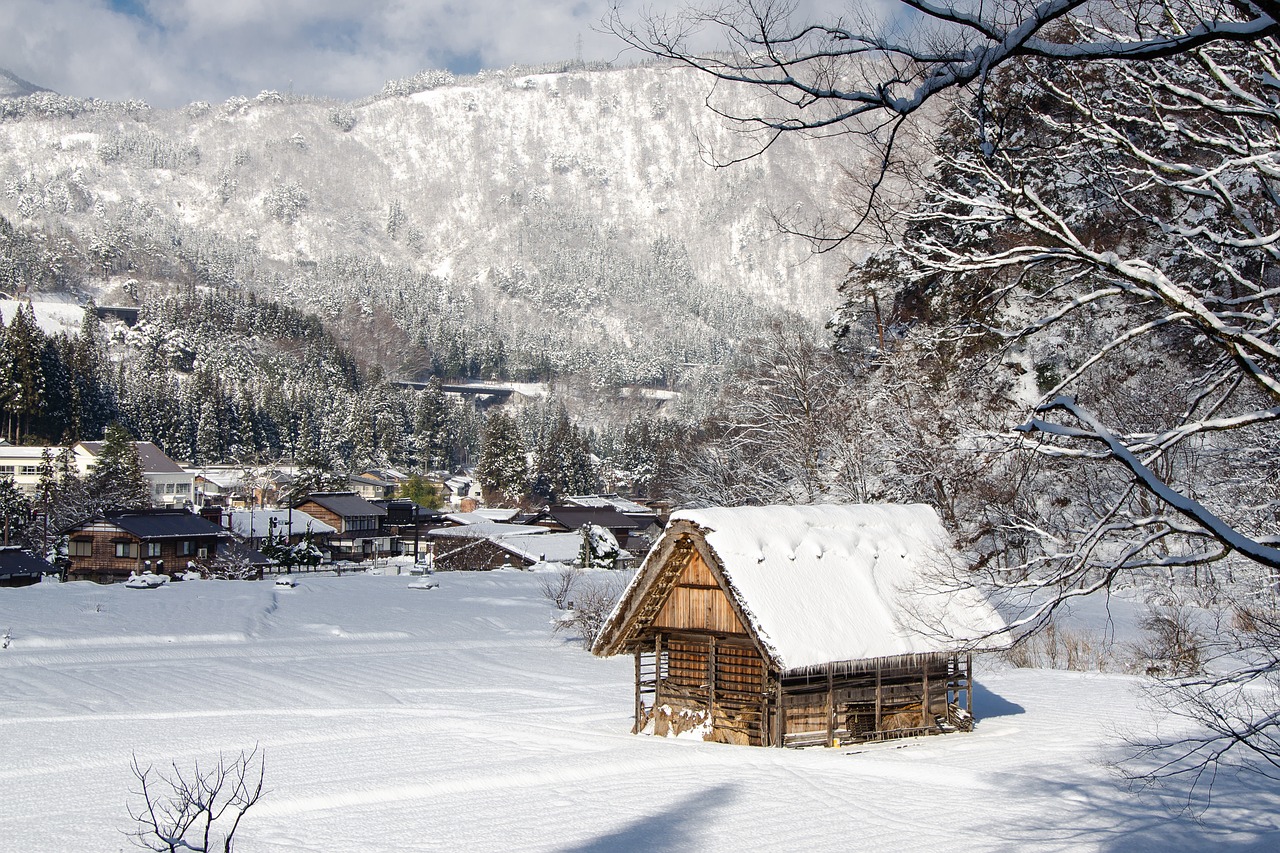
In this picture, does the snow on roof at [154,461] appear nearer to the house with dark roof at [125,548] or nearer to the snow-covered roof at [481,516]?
the snow-covered roof at [481,516]

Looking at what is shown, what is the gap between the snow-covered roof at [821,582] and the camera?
58.4ft

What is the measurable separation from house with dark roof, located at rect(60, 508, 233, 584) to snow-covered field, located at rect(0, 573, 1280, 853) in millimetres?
25489

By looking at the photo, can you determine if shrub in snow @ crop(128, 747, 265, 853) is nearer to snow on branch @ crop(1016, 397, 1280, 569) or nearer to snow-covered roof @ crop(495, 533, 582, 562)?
snow on branch @ crop(1016, 397, 1280, 569)

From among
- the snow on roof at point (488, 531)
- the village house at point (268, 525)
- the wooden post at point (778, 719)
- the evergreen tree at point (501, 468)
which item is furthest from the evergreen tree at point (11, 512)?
the wooden post at point (778, 719)

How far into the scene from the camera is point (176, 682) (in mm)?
25703

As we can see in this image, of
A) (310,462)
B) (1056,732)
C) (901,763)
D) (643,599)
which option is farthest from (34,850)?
(310,462)

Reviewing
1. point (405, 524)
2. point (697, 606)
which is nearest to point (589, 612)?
point (697, 606)

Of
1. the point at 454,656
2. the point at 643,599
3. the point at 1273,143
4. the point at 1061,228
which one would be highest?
the point at 1273,143

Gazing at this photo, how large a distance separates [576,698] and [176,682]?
9.91 metres

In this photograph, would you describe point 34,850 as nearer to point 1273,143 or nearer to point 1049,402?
point 1049,402

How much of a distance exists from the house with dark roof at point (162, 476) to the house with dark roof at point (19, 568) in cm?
3511

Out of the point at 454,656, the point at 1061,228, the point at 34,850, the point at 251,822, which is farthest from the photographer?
the point at 454,656

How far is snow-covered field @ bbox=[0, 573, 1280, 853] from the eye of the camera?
13469 millimetres

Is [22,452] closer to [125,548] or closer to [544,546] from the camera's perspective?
[125,548]
